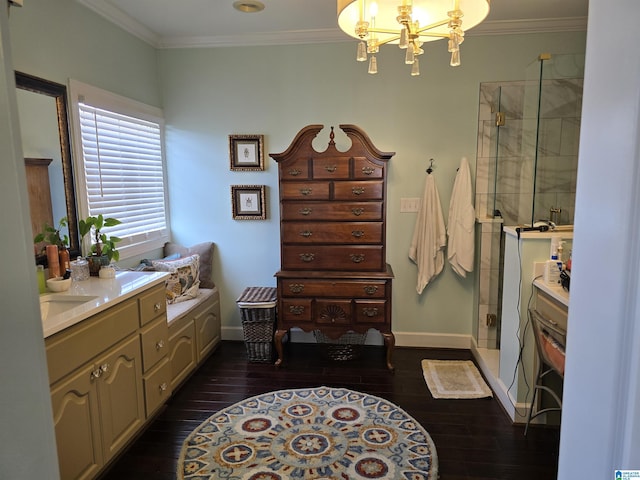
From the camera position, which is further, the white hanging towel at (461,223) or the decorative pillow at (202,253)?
the decorative pillow at (202,253)

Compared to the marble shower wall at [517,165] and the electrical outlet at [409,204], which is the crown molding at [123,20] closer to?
the electrical outlet at [409,204]

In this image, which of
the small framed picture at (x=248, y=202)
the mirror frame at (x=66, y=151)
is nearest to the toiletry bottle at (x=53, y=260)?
the mirror frame at (x=66, y=151)

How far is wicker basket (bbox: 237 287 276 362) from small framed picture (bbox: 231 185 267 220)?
753 millimetres

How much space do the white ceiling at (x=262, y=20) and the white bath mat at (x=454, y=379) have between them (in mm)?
2662

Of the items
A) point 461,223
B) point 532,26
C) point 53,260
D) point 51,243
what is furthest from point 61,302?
point 532,26

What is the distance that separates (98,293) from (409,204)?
2.46 m

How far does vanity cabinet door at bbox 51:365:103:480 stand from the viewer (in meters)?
1.76

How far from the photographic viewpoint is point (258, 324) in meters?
3.38

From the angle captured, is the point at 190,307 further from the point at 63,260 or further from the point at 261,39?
Answer: the point at 261,39

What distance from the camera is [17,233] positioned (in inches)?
22.5

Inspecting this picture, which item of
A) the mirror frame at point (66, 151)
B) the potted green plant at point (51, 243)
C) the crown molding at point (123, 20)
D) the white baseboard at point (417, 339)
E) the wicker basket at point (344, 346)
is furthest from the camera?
the white baseboard at point (417, 339)

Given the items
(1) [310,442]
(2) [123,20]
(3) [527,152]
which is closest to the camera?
(1) [310,442]

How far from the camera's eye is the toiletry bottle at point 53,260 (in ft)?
7.54

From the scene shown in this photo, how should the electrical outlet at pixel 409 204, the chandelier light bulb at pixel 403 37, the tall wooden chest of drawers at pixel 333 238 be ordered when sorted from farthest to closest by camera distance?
the electrical outlet at pixel 409 204 < the tall wooden chest of drawers at pixel 333 238 < the chandelier light bulb at pixel 403 37
